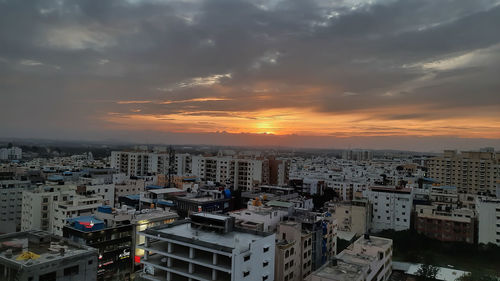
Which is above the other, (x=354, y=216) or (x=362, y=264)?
(x=362, y=264)

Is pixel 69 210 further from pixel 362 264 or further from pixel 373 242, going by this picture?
pixel 373 242

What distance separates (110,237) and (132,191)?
1649cm

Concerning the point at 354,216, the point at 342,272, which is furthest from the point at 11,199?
the point at 354,216

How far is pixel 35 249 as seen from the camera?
36.8 ft

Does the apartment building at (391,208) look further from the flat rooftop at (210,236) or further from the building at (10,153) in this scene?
the building at (10,153)

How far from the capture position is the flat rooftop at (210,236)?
12.6 m

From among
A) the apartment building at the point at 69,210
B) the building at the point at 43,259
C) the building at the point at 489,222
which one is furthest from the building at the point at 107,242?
the building at the point at 489,222

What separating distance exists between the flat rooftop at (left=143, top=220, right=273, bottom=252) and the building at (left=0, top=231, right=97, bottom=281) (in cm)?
328

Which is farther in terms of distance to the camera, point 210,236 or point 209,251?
point 210,236

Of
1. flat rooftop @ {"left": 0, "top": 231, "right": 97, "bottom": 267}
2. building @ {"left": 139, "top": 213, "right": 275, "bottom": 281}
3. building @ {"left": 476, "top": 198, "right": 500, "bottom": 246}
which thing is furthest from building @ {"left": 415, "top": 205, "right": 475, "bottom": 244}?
flat rooftop @ {"left": 0, "top": 231, "right": 97, "bottom": 267}

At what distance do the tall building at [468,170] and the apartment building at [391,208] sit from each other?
57.3ft

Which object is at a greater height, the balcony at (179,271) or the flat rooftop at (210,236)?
the flat rooftop at (210,236)

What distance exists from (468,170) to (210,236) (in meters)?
42.3

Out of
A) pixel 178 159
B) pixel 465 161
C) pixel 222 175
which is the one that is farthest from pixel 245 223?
pixel 465 161
